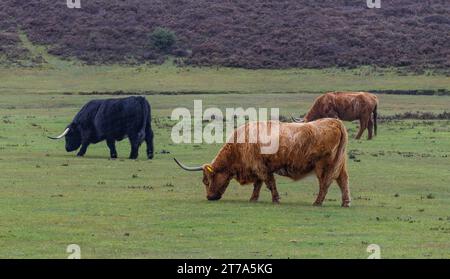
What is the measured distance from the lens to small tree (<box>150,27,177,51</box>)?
74.9 m

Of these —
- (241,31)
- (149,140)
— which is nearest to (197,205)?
(149,140)

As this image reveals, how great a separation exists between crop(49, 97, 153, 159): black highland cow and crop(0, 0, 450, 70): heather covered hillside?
135 ft

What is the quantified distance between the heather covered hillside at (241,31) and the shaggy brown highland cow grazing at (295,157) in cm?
5089

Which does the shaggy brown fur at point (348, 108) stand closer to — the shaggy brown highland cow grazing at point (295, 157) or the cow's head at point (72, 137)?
the cow's head at point (72, 137)

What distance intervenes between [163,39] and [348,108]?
36472mm

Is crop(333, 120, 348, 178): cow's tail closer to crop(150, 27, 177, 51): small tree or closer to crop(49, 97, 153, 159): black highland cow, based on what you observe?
crop(49, 97, 153, 159): black highland cow

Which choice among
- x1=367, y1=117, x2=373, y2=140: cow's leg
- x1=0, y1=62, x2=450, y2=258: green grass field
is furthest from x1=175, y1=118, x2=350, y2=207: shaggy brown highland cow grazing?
x1=367, y1=117, x2=373, y2=140: cow's leg

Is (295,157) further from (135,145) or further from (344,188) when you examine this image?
(135,145)

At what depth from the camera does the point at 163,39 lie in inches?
2943

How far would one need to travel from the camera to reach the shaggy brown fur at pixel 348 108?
127ft

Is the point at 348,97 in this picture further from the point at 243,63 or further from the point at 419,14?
the point at 419,14

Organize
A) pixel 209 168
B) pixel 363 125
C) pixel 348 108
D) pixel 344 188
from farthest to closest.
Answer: pixel 348 108, pixel 363 125, pixel 209 168, pixel 344 188

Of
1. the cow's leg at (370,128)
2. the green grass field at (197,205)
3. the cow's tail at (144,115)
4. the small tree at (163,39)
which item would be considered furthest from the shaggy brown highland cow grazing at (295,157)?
the small tree at (163,39)

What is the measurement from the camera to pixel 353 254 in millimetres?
15180
